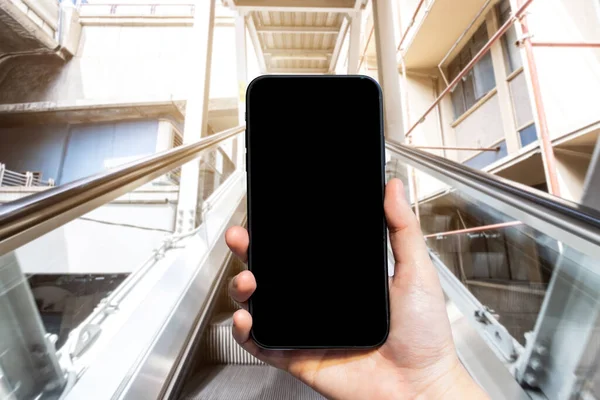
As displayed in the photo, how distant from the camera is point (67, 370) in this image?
1.89 ft

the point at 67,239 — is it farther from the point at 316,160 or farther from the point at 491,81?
the point at 491,81

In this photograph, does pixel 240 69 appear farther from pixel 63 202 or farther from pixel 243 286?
pixel 243 286

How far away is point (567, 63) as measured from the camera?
180 cm

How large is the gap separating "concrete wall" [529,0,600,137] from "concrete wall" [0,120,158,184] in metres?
4.01

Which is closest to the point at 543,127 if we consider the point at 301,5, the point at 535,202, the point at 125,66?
the point at 535,202

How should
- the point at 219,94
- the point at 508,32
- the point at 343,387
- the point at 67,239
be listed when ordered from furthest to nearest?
the point at 219,94
the point at 508,32
the point at 67,239
the point at 343,387

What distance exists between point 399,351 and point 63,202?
18.8 inches

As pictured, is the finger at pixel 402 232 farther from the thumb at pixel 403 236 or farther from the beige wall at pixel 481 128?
the beige wall at pixel 481 128

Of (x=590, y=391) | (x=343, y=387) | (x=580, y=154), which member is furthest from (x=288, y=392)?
(x=580, y=154)

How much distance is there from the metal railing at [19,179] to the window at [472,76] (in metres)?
4.74

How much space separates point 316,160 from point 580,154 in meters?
1.77

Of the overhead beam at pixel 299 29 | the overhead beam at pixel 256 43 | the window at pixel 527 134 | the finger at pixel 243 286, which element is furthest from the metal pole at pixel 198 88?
the window at pixel 527 134

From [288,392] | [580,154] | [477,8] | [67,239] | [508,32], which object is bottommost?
[288,392]

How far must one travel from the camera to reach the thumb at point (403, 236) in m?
0.36
